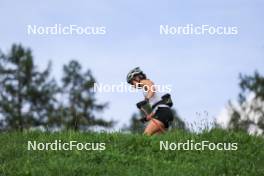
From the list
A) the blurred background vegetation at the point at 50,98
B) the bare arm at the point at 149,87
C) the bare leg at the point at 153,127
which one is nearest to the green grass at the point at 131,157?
the bare leg at the point at 153,127

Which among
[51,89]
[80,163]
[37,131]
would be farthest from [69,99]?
[80,163]

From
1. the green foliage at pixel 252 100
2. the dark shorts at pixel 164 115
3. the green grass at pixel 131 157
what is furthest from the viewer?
the green foliage at pixel 252 100

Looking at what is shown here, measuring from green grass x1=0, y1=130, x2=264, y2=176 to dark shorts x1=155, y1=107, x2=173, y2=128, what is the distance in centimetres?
73

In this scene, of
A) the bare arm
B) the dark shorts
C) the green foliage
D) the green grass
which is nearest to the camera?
the green grass

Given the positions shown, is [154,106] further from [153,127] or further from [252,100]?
[252,100]

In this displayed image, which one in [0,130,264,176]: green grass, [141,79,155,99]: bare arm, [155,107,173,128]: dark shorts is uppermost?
[141,79,155,99]: bare arm

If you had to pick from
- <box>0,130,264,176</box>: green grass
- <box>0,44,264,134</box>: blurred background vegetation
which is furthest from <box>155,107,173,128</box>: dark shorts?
<box>0,44,264,134</box>: blurred background vegetation

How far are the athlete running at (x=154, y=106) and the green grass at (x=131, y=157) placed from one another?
0.77 meters

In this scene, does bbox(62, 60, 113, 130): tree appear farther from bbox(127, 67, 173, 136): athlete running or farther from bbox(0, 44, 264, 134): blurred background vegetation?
bbox(127, 67, 173, 136): athlete running

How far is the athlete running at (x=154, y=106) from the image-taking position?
16.5m

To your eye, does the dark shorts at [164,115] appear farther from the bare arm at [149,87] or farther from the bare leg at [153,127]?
the bare arm at [149,87]

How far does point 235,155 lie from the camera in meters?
14.2

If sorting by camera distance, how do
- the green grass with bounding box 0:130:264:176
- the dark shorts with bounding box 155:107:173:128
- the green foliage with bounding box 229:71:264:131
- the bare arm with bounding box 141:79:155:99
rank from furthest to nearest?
the green foliage with bounding box 229:71:264:131 → the bare arm with bounding box 141:79:155:99 → the dark shorts with bounding box 155:107:173:128 → the green grass with bounding box 0:130:264:176

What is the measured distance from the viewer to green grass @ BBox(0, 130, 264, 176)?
1283 centimetres
